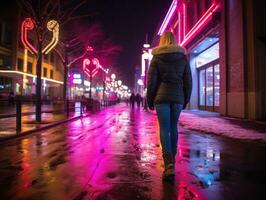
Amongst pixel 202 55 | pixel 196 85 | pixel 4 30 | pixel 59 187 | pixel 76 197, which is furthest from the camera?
pixel 4 30

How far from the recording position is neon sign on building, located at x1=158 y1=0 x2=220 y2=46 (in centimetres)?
2497

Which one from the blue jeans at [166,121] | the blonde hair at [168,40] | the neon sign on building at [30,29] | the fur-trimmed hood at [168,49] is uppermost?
the neon sign on building at [30,29]

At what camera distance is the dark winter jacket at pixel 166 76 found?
240 inches

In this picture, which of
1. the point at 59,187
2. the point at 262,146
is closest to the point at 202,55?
the point at 262,146

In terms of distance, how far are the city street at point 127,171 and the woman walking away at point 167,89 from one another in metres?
0.56

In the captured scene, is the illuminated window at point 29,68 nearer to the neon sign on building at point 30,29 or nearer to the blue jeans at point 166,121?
the neon sign on building at point 30,29

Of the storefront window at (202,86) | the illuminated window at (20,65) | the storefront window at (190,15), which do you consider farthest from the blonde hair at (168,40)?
the illuminated window at (20,65)

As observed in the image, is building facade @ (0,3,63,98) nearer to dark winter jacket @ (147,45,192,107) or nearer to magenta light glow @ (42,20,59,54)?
magenta light glow @ (42,20,59,54)

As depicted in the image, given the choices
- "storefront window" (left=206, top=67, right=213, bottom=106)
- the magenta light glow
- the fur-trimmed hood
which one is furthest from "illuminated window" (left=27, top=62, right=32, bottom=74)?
the fur-trimmed hood

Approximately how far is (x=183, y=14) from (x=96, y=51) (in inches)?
631

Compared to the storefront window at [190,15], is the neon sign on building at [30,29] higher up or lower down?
lower down

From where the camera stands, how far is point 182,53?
6234 millimetres

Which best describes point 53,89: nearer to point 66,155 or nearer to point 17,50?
point 17,50

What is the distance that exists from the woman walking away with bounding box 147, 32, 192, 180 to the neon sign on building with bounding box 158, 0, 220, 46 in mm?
18814
